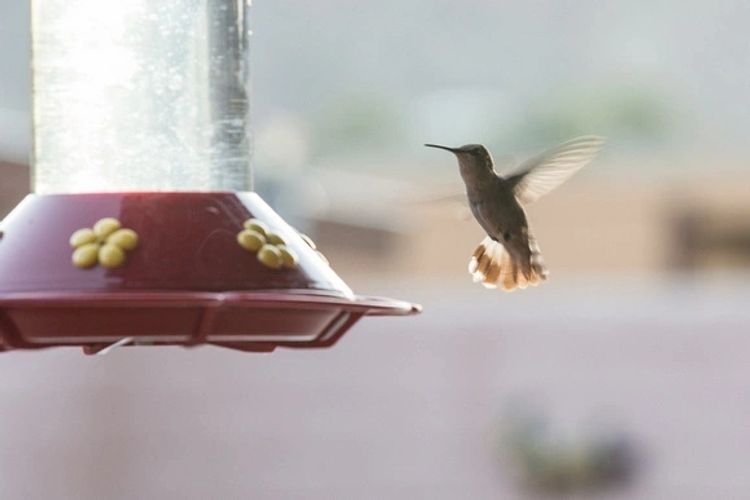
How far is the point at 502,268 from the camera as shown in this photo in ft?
12.5

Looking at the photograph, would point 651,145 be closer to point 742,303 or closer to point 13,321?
point 742,303

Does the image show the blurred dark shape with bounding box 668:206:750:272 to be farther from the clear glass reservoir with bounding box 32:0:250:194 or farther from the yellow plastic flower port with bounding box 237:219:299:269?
the yellow plastic flower port with bounding box 237:219:299:269

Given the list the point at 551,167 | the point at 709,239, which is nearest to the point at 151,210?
the point at 551,167

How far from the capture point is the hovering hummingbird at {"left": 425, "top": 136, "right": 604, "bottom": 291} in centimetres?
380

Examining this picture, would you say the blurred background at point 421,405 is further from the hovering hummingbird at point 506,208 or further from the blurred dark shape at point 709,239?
the hovering hummingbird at point 506,208

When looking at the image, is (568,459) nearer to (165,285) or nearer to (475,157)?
(475,157)

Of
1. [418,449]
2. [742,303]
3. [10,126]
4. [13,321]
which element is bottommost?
[418,449]

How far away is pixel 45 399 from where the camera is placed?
12359 mm

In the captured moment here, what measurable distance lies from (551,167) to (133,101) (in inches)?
45.2

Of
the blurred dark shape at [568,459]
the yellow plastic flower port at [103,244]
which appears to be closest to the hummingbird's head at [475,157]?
the yellow plastic flower port at [103,244]

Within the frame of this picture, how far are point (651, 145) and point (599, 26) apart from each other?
6.77 metres

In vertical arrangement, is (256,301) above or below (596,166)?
above

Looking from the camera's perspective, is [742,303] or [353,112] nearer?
[742,303]

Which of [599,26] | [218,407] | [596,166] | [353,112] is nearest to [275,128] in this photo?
[596,166]
